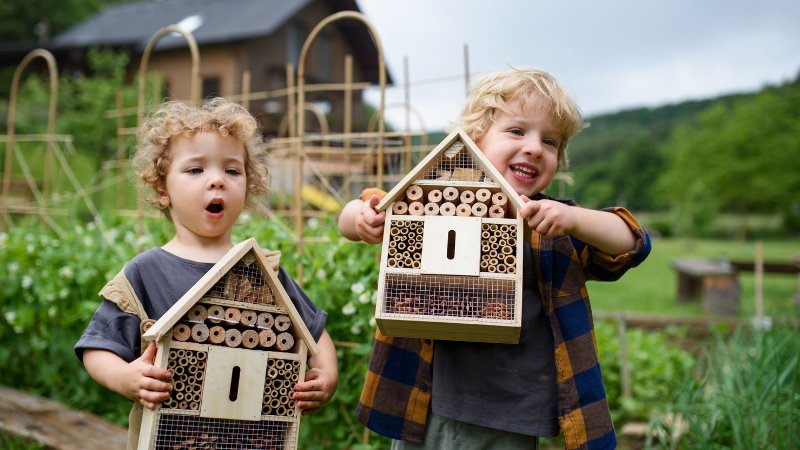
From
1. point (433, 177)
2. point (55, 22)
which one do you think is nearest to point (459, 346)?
point (433, 177)

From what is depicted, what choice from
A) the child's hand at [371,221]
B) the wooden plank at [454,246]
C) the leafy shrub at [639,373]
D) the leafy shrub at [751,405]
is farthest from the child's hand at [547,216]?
the leafy shrub at [639,373]

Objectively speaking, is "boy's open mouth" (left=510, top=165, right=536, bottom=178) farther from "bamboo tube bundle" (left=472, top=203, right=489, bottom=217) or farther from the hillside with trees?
the hillside with trees

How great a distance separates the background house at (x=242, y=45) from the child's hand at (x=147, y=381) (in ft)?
54.4

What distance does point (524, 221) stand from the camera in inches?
72.5

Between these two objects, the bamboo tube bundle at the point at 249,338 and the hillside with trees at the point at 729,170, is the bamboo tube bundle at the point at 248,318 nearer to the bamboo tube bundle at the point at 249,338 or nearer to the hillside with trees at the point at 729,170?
the bamboo tube bundle at the point at 249,338

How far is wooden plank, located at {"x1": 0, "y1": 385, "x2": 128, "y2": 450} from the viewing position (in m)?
3.23

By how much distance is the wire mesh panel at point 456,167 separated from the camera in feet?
6.30

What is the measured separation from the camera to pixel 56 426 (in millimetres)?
3424

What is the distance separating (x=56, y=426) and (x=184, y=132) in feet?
7.73

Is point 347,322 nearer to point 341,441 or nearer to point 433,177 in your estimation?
point 341,441

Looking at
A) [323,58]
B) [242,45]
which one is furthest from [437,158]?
[323,58]

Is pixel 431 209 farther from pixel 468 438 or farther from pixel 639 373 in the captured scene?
pixel 639 373

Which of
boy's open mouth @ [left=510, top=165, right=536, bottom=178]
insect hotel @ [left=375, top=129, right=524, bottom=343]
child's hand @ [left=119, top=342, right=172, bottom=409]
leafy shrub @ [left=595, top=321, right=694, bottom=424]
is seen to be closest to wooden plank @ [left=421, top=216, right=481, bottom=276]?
insect hotel @ [left=375, top=129, right=524, bottom=343]

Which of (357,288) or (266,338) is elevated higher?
(357,288)
